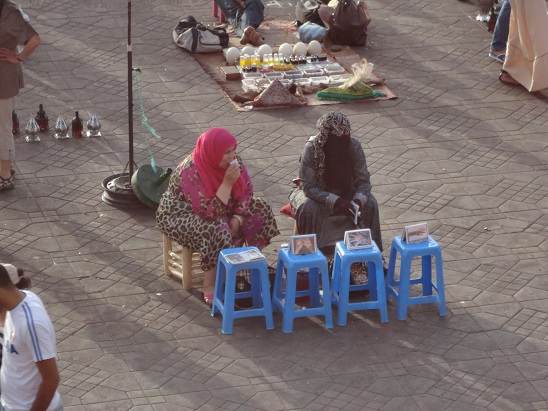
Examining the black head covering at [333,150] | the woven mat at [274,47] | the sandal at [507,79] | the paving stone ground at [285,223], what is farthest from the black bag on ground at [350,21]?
the black head covering at [333,150]

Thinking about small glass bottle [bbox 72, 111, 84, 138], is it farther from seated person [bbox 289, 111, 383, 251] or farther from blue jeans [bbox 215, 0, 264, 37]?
blue jeans [bbox 215, 0, 264, 37]

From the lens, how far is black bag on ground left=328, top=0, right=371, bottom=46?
48.1ft

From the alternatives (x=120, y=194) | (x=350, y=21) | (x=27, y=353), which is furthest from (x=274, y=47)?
(x=27, y=353)

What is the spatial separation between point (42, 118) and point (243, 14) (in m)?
3.80

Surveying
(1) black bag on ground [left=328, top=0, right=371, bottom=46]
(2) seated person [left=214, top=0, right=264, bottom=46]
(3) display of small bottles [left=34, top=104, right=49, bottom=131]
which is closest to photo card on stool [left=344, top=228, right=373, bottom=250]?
(3) display of small bottles [left=34, top=104, right=49, bottom=131]

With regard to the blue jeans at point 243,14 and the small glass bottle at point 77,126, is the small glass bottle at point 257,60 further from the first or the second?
the small glass bottle at point 77,126

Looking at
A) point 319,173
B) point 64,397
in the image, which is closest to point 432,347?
point 319,173

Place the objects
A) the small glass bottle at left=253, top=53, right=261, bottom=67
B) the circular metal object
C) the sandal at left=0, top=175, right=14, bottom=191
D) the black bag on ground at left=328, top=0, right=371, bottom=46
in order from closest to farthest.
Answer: the circular metal object < the sandal at left=0, top=175, right=14, bottom=191 < the small glass bottle at left=253, top=53, right=261, bottom=67 < the black bag on ground at left=328, top=0, right=371, bottom=46

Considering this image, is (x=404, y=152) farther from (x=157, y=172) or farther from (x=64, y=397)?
(x=64, y=397)

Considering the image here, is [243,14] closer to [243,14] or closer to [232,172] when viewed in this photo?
[243,14]

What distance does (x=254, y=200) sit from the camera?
30.6 ft

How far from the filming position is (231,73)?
45.1 feet

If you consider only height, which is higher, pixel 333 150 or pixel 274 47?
pixel 333 150

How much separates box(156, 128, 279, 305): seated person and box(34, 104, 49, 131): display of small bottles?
3.30m
